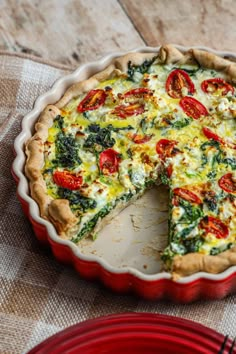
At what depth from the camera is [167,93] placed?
4.76 metres

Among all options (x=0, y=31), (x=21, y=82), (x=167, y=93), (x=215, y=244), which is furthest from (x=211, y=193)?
(x=0, y=31)

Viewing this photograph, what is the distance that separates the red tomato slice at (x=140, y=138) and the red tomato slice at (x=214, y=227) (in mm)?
722

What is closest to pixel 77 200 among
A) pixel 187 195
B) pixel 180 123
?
pixel 187 195

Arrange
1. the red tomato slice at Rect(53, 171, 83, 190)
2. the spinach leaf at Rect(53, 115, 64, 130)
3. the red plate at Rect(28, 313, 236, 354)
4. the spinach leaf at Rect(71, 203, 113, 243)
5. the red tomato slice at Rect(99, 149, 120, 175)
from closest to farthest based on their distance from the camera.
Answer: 1. the red plate at Rect(28, 313, 236, 354)
2. the spinach leaf at Rect(71, 203, 113, 243)
3. the red tomato slice at Rect(53, 171, 83, 190)
4. the red tomato slice at Rect(99, 149, 120, 175)
5. the spinach leaf at Rect(53, 115, 64, 130)

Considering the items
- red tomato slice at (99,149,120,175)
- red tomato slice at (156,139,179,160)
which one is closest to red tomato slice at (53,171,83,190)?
red tomato slice at (99,149,120,175)

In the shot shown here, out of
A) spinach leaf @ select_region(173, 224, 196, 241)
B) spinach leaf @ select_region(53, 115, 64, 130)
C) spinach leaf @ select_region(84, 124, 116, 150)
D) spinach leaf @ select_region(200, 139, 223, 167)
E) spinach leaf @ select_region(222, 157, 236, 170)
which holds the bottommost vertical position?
spinach leaf @ select_region(222, 157, 236, 170)

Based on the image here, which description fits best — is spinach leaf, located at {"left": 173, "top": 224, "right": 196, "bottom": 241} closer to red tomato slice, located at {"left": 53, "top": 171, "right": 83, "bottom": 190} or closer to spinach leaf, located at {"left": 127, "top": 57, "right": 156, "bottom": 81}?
red tomato slice, located at {"left": 53, "top": 171, "right": 83, "bottom": 190}

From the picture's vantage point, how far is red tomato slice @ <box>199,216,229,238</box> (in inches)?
158

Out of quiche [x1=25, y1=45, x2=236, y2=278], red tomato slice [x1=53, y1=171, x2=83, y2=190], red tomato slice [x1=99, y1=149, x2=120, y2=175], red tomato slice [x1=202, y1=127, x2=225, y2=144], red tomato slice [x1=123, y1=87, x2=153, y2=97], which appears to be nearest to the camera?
quiche [x1=25, y1=45, x2=236, y2=278]

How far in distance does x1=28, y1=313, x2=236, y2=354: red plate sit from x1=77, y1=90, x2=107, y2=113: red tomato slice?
149cm

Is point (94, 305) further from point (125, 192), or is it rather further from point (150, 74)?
point (150, 74)

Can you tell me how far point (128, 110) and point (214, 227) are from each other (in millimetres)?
1054

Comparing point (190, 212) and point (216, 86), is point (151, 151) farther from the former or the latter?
point (216, 86)

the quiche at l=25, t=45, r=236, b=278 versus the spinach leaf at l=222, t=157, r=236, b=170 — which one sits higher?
the quiche at l=25, t=45, r=236, b=278
